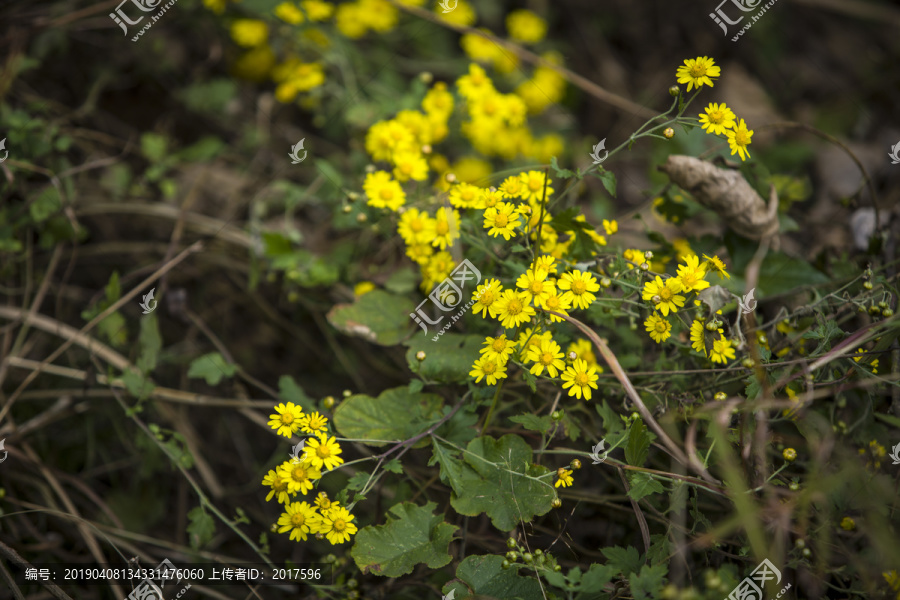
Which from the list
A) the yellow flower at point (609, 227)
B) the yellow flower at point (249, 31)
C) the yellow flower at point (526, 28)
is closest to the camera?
the yellow flower at point (609, 227)

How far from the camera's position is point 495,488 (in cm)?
169

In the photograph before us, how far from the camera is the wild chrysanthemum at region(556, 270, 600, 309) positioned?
5.30 feet

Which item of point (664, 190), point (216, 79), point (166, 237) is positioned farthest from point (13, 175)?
point (664, 190)

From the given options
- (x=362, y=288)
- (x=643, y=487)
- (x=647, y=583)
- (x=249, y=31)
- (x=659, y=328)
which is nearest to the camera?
(x=647, y=583)

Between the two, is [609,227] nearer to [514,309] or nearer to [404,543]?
[514,309]

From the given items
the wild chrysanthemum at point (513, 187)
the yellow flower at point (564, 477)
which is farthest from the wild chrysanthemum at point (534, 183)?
the yellow flower at point (564, 477)

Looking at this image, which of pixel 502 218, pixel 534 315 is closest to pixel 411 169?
pixel 502 218

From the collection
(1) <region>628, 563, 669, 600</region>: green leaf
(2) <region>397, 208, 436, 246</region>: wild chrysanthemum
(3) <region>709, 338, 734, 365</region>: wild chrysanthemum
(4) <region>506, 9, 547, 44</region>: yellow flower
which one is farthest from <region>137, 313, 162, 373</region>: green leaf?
(4) <region>506, 9, 547, 44</region>: yellow flower

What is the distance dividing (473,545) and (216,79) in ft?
9.05

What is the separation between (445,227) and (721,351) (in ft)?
2.94

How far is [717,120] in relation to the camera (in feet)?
5.27

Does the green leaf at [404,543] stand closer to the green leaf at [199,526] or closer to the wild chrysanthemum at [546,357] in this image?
the wild chrysanthemum at [546,357]

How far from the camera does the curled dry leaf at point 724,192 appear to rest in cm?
199

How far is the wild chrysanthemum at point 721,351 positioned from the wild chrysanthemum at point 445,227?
83 centimetres
